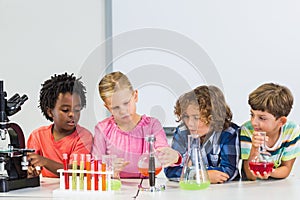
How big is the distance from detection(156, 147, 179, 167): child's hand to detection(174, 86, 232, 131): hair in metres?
0.17

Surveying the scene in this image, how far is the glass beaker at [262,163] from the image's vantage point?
1.78 meters

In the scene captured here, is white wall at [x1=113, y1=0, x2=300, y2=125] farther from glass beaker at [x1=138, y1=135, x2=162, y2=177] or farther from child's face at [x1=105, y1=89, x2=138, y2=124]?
glass beaker at [x1=138, y1=135, x2=162, y2=177]

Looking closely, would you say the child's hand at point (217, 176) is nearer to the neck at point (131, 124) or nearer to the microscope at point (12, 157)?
the neck at point (131, 124)

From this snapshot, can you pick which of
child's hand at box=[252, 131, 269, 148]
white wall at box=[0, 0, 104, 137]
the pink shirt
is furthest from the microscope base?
white wall at box=[0, 0, 104, 137]

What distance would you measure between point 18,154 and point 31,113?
49.5 inches

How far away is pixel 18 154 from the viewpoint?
5.88 feet

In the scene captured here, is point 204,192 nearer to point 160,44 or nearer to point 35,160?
point 35,160

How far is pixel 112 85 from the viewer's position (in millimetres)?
1919

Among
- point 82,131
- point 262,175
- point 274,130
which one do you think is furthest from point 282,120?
point 82,131

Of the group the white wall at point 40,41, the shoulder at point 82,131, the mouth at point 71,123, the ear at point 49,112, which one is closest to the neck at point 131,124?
the shoulder at point 82,131

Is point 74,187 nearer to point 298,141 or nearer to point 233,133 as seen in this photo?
point 233,133

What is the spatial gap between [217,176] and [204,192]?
0.61 feet

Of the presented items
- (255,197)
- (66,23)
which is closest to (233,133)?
(255,197)

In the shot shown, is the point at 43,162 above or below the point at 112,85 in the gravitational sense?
below
